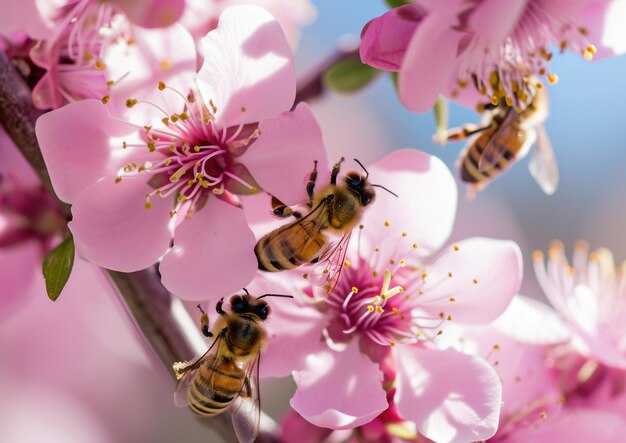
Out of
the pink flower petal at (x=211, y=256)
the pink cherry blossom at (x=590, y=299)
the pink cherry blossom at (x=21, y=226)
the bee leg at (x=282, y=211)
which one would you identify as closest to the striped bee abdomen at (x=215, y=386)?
the pink flower petal at (x=211, y=256)

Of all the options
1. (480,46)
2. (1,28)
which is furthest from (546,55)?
(1,28)

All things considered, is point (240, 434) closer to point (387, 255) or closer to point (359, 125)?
point (387, 255)

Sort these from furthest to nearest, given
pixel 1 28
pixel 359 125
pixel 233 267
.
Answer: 1. pixel 359 125
2. pixel 1 28
3. pixel 233 267

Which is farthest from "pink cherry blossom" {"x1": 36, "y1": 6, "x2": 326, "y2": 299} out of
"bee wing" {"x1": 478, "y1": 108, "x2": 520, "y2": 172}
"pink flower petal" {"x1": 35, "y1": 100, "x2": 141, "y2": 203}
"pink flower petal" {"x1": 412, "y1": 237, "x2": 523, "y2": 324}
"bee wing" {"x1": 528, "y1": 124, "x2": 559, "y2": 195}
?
"bee wing" {"x1": 528, "y1": 124, "x2": 559, "y2": 195}

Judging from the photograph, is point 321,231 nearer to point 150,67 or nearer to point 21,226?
point 150,67

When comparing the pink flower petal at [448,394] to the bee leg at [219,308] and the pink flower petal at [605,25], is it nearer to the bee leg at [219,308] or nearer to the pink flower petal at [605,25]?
the bee leg at [219,308]

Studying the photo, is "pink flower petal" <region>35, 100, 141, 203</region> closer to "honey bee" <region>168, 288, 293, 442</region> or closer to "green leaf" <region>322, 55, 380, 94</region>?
"honey bee" <region>168, 288, 293, 442</region>

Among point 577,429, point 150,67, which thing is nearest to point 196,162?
point 150,67
